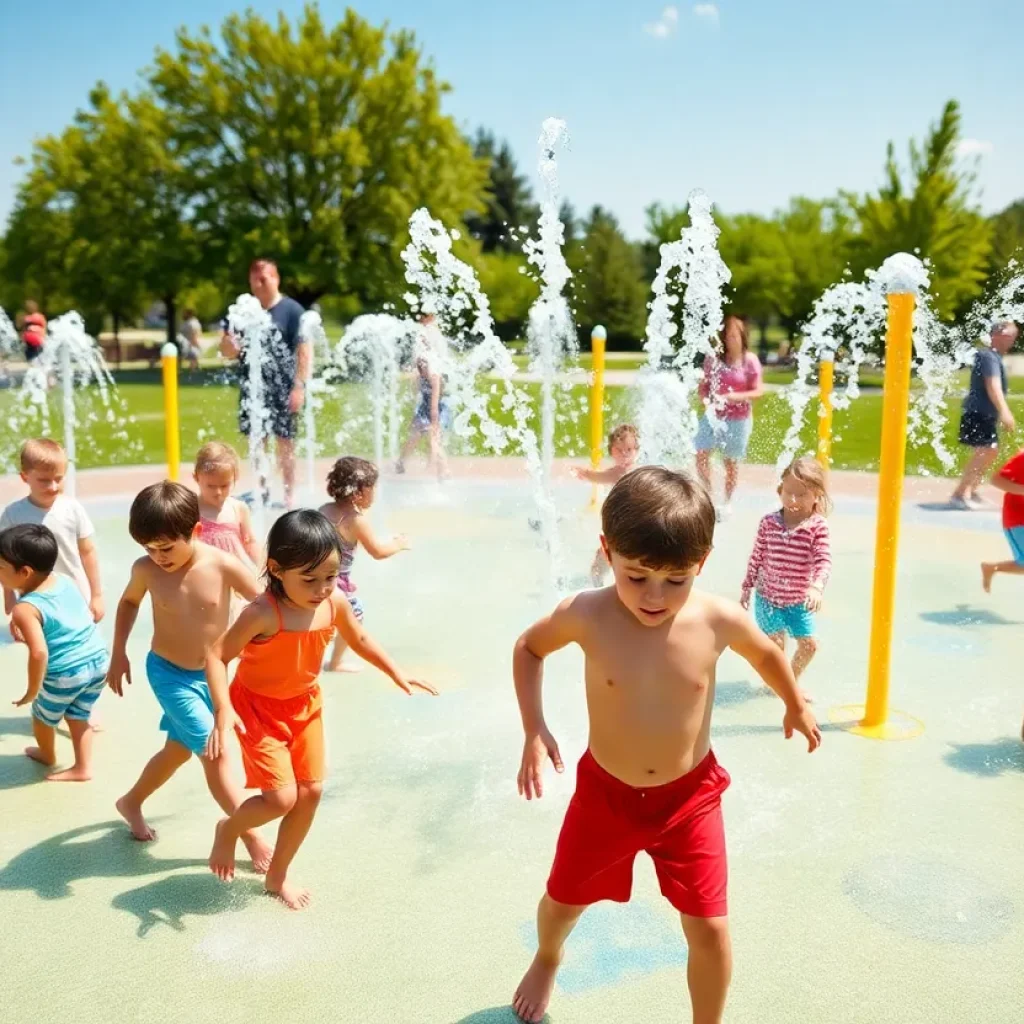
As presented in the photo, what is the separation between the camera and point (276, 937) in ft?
10.1

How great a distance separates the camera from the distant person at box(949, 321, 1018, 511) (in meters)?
9.45

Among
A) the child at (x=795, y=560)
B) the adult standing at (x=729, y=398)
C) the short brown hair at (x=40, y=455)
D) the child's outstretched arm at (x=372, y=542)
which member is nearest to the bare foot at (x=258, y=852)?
the child's outstretched arm at (x=372, y=542)

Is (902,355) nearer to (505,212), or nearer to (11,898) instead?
(11,898)

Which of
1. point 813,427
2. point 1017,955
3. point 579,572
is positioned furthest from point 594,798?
point 813,427

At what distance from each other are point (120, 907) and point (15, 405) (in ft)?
74.5

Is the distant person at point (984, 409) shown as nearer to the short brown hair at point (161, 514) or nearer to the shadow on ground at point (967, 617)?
the shadow on ground at point (967, 617)

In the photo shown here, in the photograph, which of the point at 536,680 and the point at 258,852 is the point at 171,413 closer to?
the point at 258,852

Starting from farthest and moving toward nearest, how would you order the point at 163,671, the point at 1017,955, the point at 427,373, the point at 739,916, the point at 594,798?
the point at 427,373 → the point at 163,671 → the point at 739,916 → the point at 1017,955 → the point at 594,798

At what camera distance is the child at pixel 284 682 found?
3.06 metres

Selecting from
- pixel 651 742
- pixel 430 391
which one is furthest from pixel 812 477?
pixel 430 391

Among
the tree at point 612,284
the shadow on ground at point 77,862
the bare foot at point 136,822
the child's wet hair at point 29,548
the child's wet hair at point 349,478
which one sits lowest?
the shadow on ground at point 77,862

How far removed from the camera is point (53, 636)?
4.01m

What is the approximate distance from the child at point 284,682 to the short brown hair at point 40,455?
1978 millimetres

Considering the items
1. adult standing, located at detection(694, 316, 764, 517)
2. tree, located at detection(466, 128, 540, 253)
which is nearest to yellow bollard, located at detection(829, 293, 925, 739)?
adult standing, located at detection(694, 316, 764, 517)
